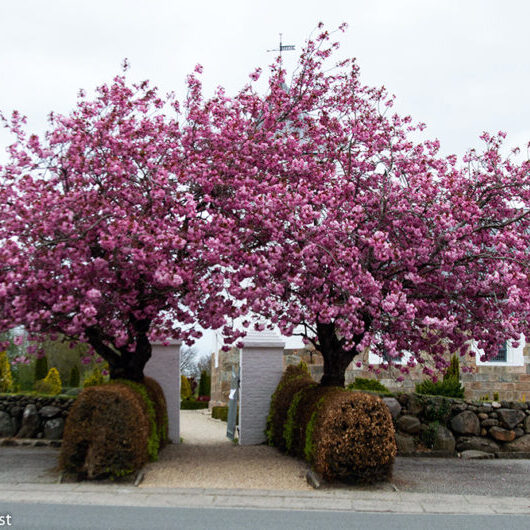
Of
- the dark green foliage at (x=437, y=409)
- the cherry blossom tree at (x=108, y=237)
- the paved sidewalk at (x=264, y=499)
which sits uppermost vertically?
the cherry blossom tree at (x=108, y=237)

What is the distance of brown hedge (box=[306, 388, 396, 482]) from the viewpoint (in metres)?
8.90

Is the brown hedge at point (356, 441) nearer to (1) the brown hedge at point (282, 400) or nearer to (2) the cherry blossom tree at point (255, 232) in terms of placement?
(2) the cherry blossom tree at point (255, 232)

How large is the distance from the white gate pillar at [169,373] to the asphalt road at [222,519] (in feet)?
22.1

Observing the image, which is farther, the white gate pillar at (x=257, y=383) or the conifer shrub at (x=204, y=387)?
the conifer shrub at (x=204, y=387)

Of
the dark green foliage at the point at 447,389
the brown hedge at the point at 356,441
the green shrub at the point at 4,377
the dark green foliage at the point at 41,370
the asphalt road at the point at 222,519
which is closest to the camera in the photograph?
the asphalt road at the point at 222,519

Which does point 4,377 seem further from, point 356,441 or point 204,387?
point 204,387

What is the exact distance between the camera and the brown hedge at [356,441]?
8898 mm

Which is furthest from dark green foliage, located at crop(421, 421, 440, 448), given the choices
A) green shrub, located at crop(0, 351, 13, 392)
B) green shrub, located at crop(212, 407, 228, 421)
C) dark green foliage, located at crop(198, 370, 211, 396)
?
dark green foliage, located at crop(198, 370, 211, 396)

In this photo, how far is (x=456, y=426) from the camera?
13.0 meters

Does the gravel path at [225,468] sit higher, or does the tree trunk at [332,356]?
the tree trunk at [332,356]

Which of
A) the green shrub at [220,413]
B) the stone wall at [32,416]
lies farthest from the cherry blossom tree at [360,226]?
the green shrub at [220,413]

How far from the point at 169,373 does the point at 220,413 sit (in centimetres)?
648

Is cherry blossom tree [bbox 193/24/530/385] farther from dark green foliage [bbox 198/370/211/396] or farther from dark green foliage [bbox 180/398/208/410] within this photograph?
dark green foliage [bbox 198/370/211/396]

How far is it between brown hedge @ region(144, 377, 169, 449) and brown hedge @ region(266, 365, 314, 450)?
2.13 metres
